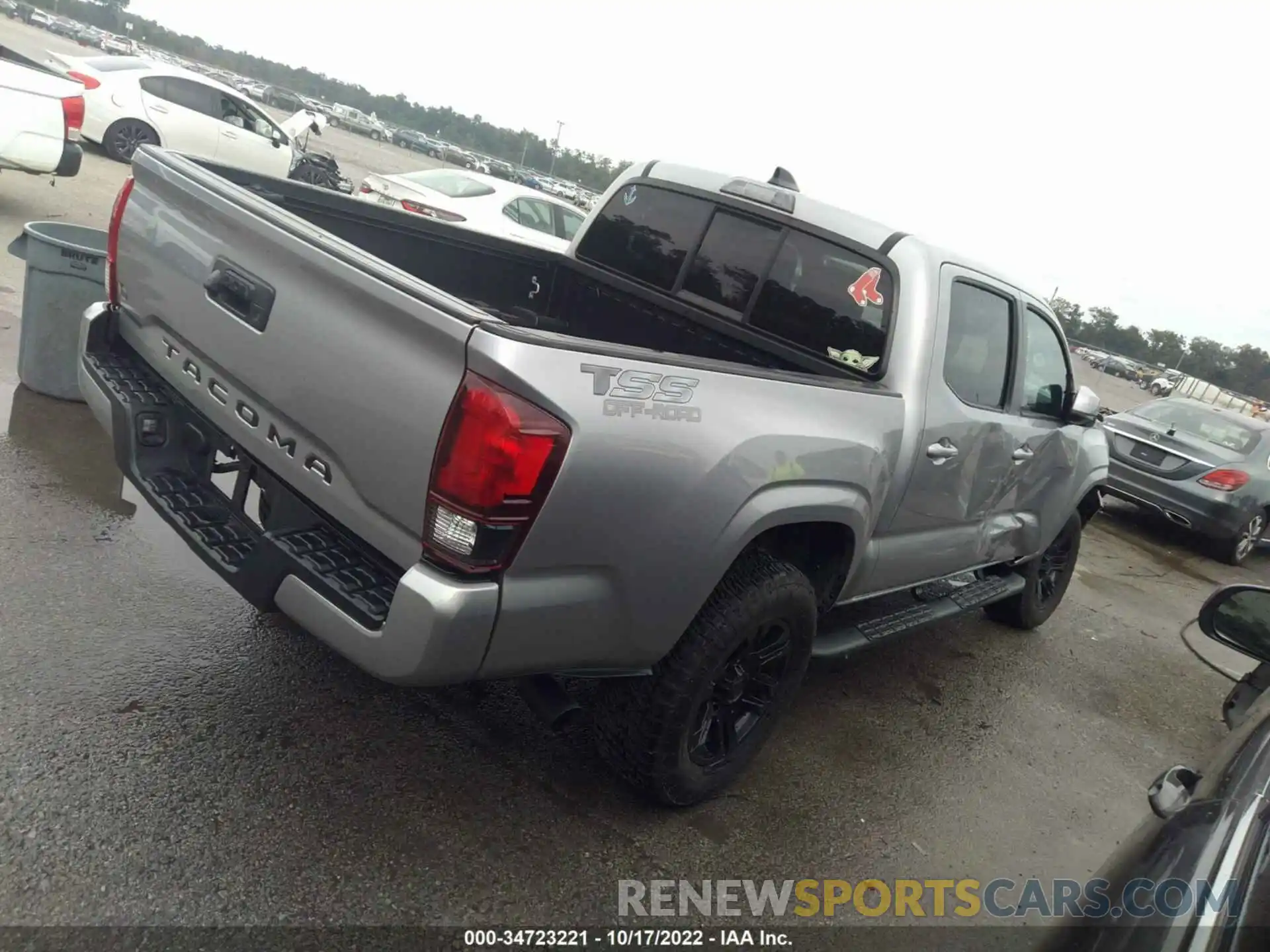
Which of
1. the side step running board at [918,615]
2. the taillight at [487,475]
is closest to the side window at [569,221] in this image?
the side step running board at [918,615]

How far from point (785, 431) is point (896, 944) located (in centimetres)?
162

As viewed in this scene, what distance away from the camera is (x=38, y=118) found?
812cm

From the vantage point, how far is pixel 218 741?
2.78 m

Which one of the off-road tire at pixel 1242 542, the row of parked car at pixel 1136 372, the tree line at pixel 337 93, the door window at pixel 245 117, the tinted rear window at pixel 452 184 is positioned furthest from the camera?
the tree line at pixel 337 93

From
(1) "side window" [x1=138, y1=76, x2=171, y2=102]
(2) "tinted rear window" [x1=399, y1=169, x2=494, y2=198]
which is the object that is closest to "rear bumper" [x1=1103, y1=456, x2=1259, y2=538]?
(2) "tinted rear window" [x1=399, y1=169, x2=494, y2=198]

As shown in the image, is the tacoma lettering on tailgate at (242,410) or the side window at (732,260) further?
the side window at (732,260)

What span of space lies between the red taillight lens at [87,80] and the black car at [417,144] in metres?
44.8

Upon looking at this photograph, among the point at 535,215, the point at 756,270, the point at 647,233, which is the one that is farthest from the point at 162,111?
the point at 756,270

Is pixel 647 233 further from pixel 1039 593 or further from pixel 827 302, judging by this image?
pixel 1039 593

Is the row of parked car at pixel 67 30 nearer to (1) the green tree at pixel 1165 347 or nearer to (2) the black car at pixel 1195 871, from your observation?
(2) the black car at pixel 1195 871

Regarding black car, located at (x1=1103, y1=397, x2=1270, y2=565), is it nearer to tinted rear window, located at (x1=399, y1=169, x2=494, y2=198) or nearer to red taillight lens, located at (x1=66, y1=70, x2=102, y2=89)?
tinted rear window, located at (x1=399, y1=169, x2=494, y2=198)

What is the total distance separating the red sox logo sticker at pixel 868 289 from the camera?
11.6 ft

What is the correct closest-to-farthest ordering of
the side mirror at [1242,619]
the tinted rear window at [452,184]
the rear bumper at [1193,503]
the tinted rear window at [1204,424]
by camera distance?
1. the side mirror at [1242,619]
2. the rear bumper at [1193,503]
3. the tinted rear window at [1204,424]
4. the tinted rear window at [452,184]

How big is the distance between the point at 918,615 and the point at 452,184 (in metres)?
9.07
